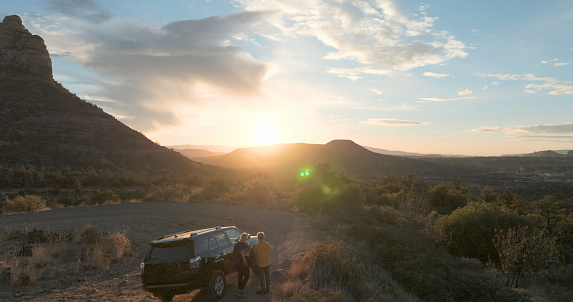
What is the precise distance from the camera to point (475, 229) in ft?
66.3

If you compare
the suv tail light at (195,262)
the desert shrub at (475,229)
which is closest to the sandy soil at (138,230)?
the suv tail light at (195,262)

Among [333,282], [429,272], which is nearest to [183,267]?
[333,282]

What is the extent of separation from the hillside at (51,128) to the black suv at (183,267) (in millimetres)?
39793

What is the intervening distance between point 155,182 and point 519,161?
460 feet

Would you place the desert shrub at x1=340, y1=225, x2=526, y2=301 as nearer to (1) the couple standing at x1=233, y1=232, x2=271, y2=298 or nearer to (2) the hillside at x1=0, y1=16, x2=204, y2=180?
(1) the couple standing at x1=233, y1=232, x2=271, y2=298

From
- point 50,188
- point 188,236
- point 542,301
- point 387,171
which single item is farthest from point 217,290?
point 387,171

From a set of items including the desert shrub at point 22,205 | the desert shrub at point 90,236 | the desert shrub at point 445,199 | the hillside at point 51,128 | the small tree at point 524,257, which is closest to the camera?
the desert shrub at point 90,236

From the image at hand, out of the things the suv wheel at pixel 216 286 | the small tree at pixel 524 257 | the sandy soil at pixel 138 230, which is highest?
the suv wheel at pixel 216 286

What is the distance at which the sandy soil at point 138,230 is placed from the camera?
9047 mm

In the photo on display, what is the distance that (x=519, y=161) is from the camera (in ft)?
422

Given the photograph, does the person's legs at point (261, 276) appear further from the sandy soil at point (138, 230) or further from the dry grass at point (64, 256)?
the dry grass at point (64, 256)

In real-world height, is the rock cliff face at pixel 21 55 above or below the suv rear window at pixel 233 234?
above

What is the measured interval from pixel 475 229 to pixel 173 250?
19156 mm

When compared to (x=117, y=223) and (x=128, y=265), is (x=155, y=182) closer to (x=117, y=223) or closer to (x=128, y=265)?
(x=117, y=223)
